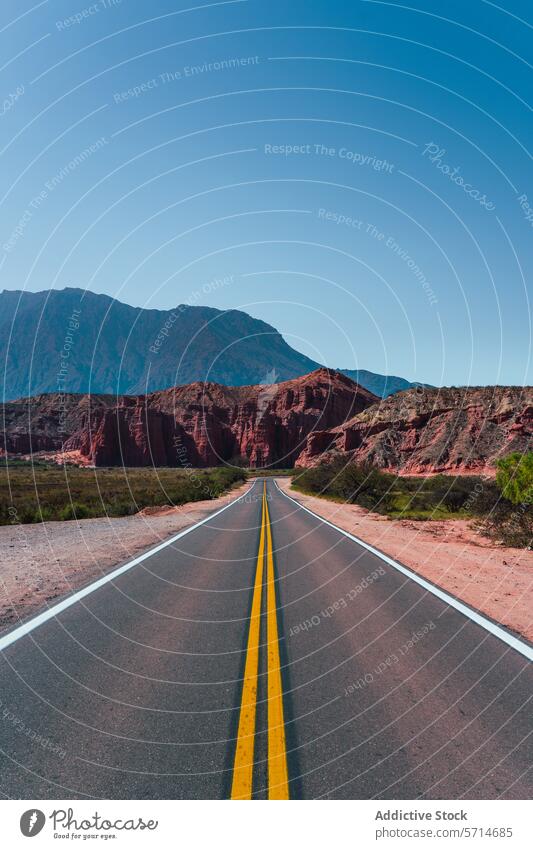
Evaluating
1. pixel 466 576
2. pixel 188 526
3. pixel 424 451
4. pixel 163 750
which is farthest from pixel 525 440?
pixel 163 750

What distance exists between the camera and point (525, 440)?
61406 millimetres

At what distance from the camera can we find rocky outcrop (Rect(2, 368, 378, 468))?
121562 millimetres

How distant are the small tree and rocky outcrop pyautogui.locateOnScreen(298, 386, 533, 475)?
39074 millimetres

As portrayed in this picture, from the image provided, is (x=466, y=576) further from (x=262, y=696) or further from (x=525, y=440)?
(x=525, y=440)

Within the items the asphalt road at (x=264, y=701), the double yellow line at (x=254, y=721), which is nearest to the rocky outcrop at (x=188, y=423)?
the asphalt road at (x=264, y=701)

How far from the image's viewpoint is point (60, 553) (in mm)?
13016

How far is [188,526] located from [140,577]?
31.8 feet

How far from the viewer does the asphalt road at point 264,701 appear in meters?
3.46

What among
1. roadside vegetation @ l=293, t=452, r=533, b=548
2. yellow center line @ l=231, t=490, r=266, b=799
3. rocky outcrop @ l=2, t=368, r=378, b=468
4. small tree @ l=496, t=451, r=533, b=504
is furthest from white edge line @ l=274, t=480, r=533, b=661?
rocky outcrop @ l=2, t=368, r=378, b=468

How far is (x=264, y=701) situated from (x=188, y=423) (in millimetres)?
131922

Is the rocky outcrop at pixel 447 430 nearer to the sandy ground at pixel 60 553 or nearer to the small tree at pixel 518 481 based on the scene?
the small tree at pixel 518 481

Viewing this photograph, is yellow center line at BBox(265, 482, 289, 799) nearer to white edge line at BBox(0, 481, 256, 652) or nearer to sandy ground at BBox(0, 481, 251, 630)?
white edge line at BBox(0, 481, 256, 652)

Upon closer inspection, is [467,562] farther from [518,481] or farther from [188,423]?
[188,423]
